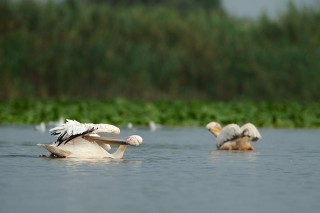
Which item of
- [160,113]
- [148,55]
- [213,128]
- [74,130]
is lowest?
[74,130]

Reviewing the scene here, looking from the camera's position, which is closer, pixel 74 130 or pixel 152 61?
pixel 74 130

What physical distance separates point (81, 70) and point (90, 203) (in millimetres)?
22256

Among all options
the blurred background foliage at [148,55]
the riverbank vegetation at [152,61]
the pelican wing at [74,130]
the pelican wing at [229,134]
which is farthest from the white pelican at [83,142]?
the blurred background foliage at [148,55]

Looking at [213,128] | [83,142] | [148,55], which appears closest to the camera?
[83,142]

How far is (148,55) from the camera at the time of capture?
1336 inches

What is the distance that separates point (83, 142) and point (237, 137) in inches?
154

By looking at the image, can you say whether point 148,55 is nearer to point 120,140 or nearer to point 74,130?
point 120,140

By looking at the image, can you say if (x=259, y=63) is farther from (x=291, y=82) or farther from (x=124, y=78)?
(x=124, y=78)

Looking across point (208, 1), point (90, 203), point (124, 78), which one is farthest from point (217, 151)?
point (208, 1)

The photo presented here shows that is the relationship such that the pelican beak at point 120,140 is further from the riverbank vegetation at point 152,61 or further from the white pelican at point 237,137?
the riverbank vegetation at point 152,61

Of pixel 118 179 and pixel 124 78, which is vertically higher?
pixel 124 78

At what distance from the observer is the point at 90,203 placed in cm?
1082

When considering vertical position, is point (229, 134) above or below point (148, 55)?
below

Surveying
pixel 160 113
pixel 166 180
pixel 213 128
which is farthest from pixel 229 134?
pixel 160 113
